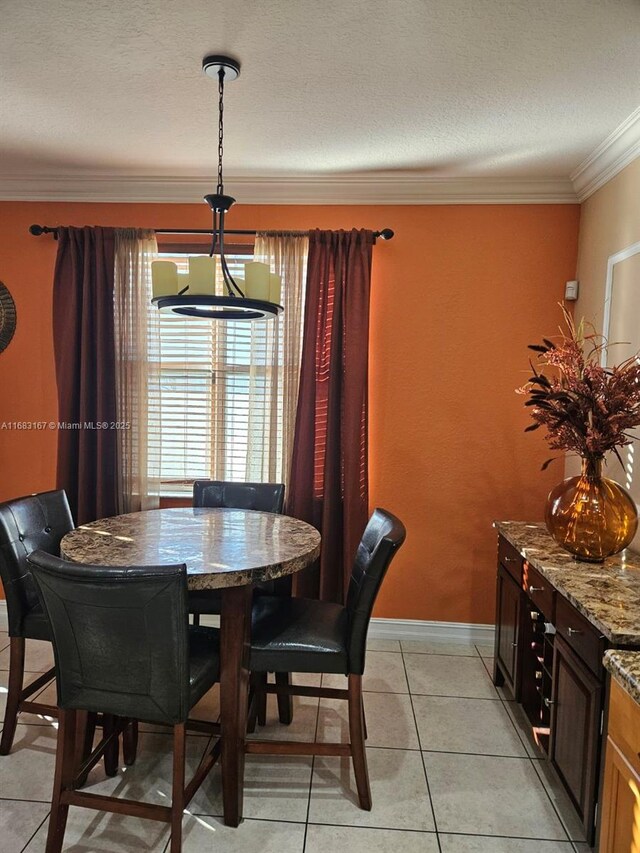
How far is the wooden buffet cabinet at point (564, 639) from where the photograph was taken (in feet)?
5.56

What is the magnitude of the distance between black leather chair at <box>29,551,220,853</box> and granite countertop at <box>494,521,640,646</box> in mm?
1245

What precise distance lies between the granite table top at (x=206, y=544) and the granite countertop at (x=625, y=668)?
39.9 inches

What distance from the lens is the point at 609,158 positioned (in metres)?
2.76

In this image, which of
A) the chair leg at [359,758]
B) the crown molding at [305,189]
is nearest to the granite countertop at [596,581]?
the chair leg at [359,758]

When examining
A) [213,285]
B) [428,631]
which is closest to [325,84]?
[213,285]

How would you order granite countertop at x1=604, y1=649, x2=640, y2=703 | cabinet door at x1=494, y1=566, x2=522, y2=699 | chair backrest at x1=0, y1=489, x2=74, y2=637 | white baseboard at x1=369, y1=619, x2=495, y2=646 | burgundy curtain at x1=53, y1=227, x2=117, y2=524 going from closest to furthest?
1. granite countertop at x1=604, y1=649, x2=640, y2=703
2. chair backrest at x1=0, y1=489, x2=74, y2=637
3. cabinet door at x1=494, y1=566, x2=522, y2=699
4. burgundy curtain at x1=53, y1=227, x2=117, y2=524
5. white baseboard at x1=369, y1=619, x2=495, y2=646

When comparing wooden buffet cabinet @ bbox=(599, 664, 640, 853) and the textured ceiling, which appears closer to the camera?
wooden buffet cabinet @ bbox=(599, 664, 640, 853)

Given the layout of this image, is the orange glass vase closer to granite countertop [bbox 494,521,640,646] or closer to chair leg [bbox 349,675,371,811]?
granite countertop [bbox 494,521,640,646]

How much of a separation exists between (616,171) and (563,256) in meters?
0.59

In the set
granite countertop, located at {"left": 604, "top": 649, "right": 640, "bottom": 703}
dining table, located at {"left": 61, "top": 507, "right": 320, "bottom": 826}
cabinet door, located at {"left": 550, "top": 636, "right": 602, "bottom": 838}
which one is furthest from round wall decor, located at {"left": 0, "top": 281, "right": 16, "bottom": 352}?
granite countertop, located at {"left": 604, "top": 649, "right": 640, "bottom": 703}

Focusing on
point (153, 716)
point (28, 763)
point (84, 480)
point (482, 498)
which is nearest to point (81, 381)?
point (84, 480)

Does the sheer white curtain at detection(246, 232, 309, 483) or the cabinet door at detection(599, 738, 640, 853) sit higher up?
the sheer white curtain at detection(246, 232, 309, 483)

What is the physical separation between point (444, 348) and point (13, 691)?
2728 millimetres

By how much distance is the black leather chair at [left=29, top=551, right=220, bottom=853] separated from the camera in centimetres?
157
